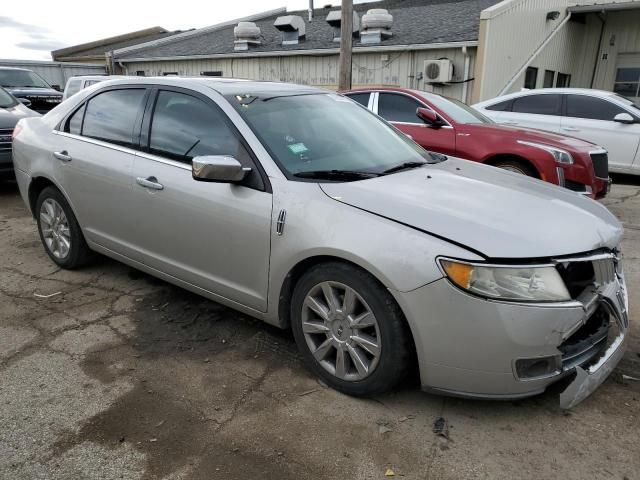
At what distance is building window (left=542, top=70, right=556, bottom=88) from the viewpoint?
47.2 ft

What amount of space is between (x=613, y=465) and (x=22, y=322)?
3.65 meters

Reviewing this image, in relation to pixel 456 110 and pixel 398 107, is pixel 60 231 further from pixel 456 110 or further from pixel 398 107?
pixel 456 110

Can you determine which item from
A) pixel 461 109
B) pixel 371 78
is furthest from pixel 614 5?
pixel 461 109

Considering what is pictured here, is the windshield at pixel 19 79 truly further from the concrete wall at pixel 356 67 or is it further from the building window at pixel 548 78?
the building window at pixel 548 78

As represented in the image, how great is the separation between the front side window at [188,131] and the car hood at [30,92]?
10.9 metres

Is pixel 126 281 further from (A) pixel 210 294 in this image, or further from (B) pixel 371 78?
(B) pixel 371 78

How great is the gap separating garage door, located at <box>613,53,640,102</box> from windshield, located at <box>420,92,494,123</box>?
10.1m

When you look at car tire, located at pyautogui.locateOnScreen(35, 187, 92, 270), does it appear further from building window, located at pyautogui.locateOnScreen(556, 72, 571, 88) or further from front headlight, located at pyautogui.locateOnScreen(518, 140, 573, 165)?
building window, located at pyautogui.locateOnScreen(556, 72, 571, 88)

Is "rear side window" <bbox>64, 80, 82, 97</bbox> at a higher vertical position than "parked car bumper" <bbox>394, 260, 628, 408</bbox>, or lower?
higher

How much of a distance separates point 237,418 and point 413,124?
5079 mm

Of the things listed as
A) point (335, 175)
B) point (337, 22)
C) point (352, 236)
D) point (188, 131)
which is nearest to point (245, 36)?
point (337, 22)

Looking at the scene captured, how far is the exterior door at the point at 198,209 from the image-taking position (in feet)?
9.68

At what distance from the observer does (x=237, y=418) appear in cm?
260

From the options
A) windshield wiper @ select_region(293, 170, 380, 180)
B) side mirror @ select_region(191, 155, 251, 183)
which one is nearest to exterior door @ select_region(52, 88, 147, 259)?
side mirror @ select_region(191, 155, 251, 183)
